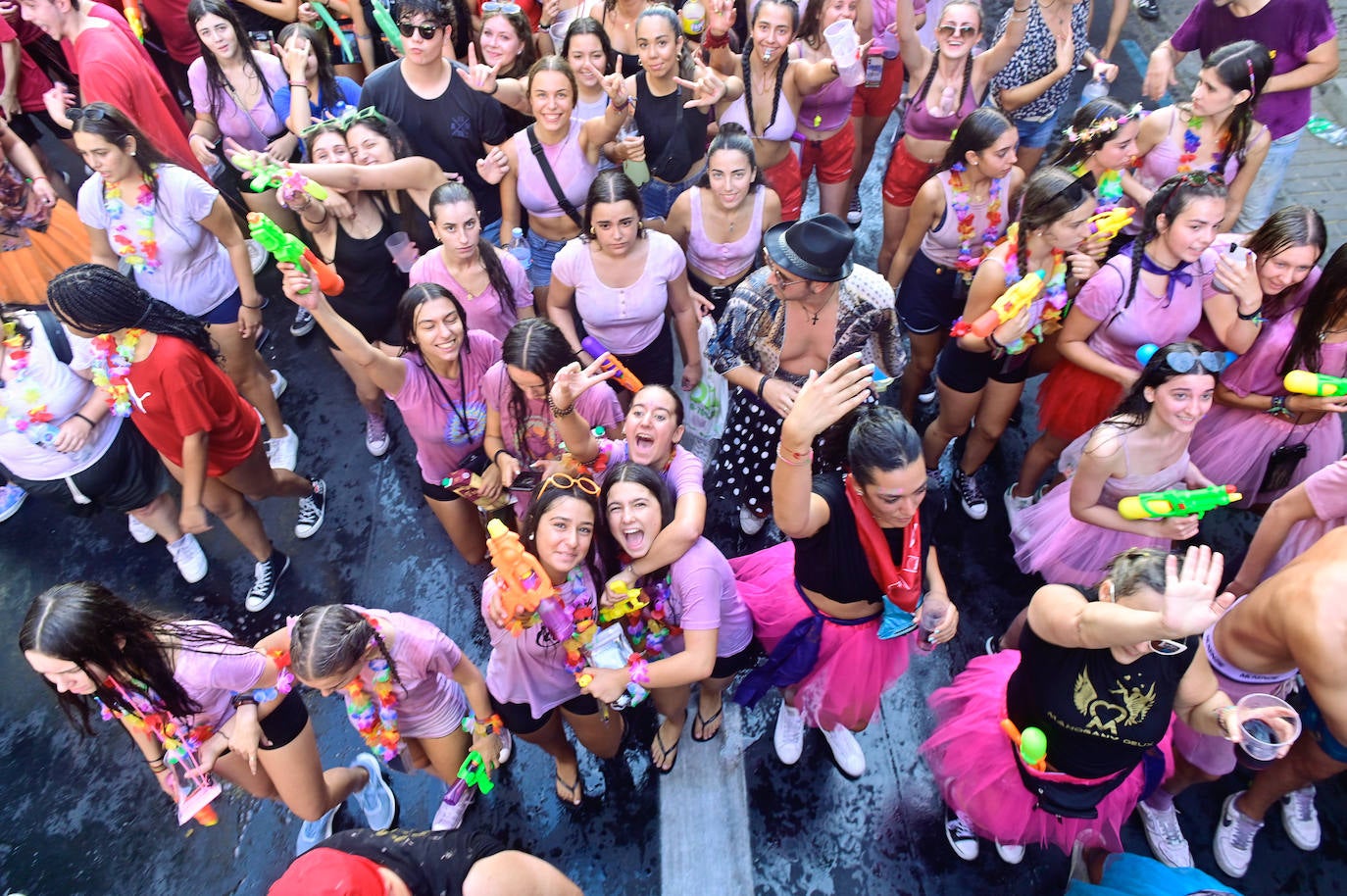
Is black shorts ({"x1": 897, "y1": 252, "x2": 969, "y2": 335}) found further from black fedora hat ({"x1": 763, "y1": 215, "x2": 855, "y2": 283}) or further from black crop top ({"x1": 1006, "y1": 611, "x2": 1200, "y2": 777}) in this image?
black crop top ({"x1": 1006, "y1": 611, "x2": 1200, "y2": 777})

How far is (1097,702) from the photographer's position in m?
2.42

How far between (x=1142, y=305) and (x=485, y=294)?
292cm

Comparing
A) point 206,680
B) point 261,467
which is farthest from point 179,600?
point 206,680

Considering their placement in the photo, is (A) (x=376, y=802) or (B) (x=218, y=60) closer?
(A) (x=376, y=802)

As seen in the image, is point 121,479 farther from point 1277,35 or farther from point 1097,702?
point 1277,35

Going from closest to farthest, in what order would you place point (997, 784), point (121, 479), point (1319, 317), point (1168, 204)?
point (997, 784) < point (1319, 317) < point (1168, 204) < point (121, 479)

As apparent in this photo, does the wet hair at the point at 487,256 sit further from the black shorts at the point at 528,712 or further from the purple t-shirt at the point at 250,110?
the black shorts at the point at 528,712

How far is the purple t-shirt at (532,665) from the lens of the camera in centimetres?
271

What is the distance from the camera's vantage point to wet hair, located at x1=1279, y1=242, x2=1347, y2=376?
10.0 ft

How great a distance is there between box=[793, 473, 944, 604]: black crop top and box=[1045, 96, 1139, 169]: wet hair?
86.1 inches

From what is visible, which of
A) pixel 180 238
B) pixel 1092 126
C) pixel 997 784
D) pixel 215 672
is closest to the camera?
pixel 215 672

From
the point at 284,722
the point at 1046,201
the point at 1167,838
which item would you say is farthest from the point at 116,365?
the point at 1167,838

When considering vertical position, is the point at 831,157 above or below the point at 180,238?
above

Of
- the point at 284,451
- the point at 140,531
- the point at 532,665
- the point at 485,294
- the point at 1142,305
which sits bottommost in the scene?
the point at 140,531
